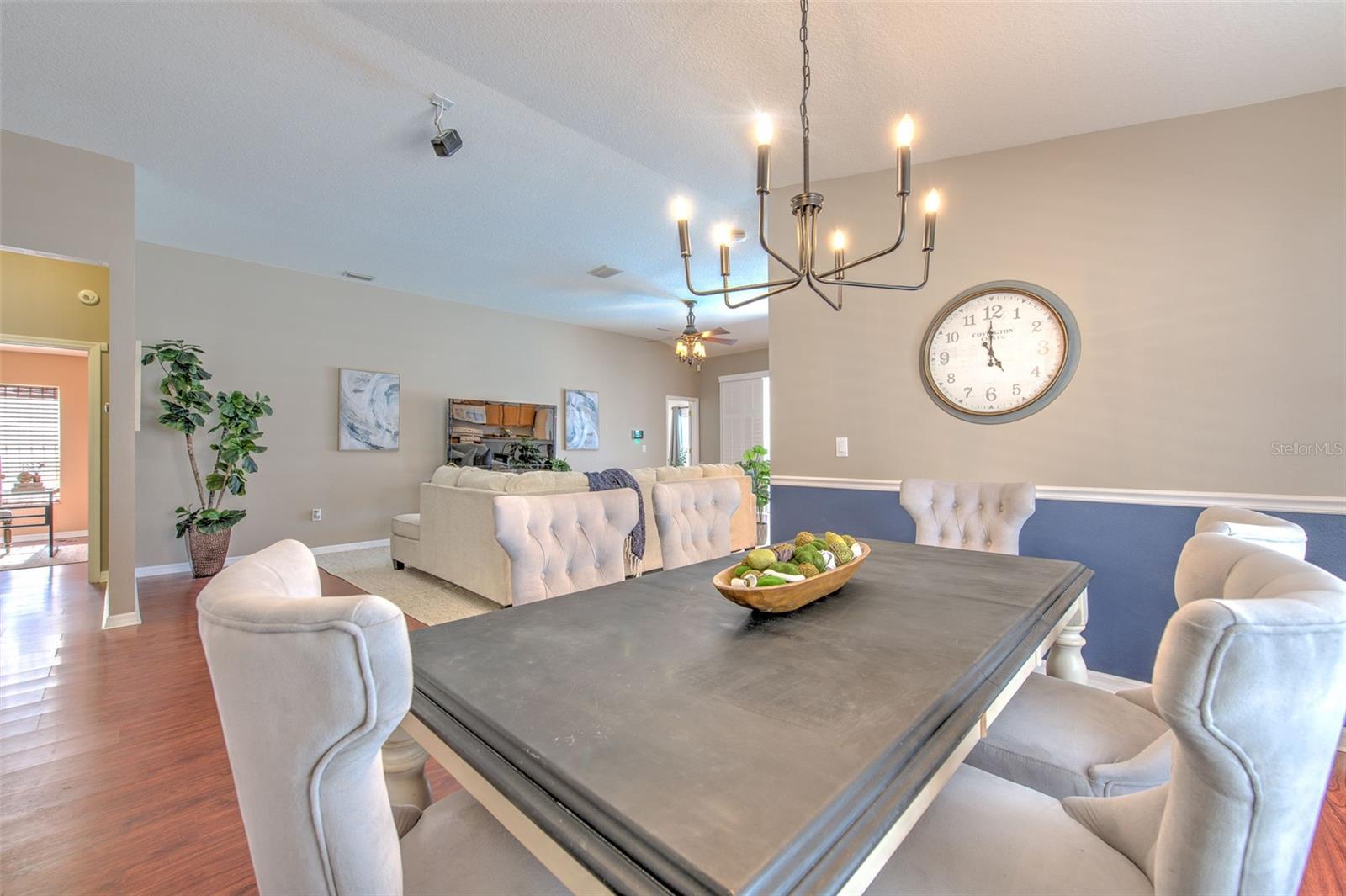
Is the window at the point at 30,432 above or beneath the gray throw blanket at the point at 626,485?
above

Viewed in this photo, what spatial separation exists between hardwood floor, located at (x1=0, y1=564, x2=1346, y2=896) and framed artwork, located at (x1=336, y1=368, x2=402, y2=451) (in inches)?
108

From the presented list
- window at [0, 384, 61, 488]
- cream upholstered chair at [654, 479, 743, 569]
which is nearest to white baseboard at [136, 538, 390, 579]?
window at [0, 384, 61, 488]

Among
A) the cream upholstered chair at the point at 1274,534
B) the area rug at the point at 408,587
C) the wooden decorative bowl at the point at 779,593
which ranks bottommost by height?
the area rug at the point at 408,587

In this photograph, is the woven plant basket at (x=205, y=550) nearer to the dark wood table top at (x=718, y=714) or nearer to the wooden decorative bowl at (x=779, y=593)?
the dark wood table top at (x=718, y=714)

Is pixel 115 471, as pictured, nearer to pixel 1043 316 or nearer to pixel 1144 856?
pixel 1144 856

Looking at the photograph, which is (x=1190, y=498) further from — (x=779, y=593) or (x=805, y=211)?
(x=779, y=593)

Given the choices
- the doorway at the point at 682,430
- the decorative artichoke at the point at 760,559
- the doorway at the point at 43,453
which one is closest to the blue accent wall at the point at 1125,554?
the decorative artichoke at the point at 760,559

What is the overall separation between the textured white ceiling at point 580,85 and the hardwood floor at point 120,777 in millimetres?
2746

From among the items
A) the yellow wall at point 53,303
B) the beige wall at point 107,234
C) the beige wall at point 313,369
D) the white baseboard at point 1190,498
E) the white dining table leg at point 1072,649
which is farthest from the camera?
the beige wall at point 313,369

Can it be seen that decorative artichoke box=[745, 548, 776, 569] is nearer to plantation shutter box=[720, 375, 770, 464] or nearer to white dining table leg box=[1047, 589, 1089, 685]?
white dining table leg box=[1047, 589, 1089, 685]

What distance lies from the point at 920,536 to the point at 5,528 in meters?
8.53

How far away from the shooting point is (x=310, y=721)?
49 cm

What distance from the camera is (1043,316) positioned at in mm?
2764

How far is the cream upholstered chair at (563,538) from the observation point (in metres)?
1.57
